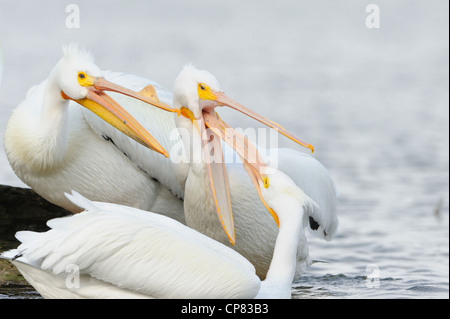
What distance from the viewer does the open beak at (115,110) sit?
560cm

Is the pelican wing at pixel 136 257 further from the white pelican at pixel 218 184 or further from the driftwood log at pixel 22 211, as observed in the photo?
the driftwood log at pixel 22 211

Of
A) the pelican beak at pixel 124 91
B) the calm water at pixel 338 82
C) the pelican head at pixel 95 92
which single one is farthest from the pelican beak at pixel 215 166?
the calm water at pixel 338 82

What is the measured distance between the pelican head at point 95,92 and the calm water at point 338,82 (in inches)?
44.3

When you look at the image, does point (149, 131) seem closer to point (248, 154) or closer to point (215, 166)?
point (215, 166)

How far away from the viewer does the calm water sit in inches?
303

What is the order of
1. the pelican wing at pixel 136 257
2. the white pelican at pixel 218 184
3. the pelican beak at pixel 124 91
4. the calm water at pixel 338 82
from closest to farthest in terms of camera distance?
the pelican wing at pixel 136 257, the pelican beak at pixel 124 91, the white pelican at pixel 218 184, the calm water at pixel 338 82

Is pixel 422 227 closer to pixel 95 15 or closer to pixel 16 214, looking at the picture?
pixel 16 214

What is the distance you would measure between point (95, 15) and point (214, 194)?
14477 mm

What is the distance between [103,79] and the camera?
5699 millimetres

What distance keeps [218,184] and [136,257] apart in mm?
1115

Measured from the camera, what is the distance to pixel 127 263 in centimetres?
474

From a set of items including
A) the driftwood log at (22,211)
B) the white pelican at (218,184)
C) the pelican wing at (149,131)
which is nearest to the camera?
the white pelican at (218,184)

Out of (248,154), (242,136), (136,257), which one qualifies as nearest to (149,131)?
(242,136)

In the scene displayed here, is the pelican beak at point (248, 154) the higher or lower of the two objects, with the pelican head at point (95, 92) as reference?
lower
